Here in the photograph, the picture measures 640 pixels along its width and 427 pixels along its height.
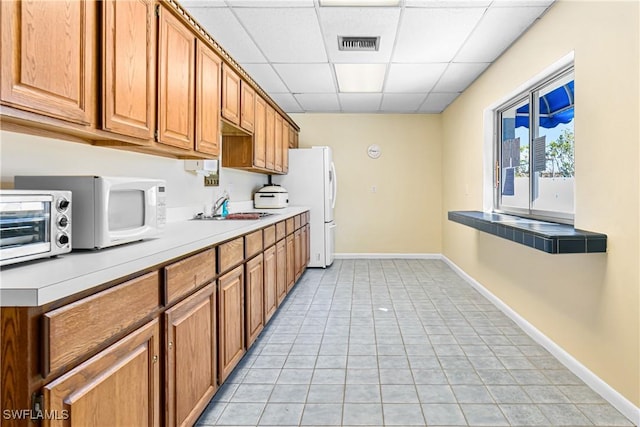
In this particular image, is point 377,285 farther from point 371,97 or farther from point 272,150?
point 371,97

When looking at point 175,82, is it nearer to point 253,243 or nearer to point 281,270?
point 253,243

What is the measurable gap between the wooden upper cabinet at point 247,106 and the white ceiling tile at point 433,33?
54.7 inches

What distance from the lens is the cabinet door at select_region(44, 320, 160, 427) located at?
988 millimetres

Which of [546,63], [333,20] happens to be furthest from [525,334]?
[333,20]

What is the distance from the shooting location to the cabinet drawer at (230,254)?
2.11 metres

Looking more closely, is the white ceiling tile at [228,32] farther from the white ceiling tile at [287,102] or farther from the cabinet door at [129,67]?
the white ceiling tile at [287,102]

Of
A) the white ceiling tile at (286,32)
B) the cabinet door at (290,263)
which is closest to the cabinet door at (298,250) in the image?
the cabinet door at (290,263)

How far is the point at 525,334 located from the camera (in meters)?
3.04

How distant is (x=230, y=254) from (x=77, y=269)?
117 centimetres

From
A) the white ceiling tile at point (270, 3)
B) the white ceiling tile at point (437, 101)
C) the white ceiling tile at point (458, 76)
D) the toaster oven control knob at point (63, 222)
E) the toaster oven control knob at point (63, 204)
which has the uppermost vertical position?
the white ceiling tile at point (437, 101)

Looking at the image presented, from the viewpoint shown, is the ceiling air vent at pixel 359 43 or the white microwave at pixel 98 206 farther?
the ceiling air vent at pixel 359 43

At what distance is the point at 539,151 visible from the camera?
312cm

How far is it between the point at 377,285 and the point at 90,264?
386cm

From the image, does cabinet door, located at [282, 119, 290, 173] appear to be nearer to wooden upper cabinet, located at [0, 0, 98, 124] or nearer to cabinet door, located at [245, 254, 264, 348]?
cabinet door, located at [245, 254, 264, 348]
